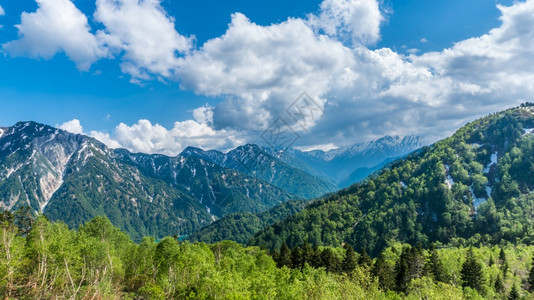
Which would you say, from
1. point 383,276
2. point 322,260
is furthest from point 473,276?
point 322,260

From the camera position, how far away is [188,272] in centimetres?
6506

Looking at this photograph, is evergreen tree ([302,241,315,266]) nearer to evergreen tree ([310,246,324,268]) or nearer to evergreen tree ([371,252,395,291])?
evergreen tree ([310,246,324,268])

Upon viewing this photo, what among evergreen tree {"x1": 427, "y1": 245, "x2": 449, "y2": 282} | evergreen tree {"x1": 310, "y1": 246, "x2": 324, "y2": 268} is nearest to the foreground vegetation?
evergreen tree {"x1": 427, "y1": 245, "x2": 449, "y2": 282}

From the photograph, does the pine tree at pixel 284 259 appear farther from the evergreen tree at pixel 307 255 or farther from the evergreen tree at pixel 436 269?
the evergreen tree at pixel 436 269

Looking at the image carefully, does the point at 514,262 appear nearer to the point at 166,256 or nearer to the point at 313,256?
the point at 313,256

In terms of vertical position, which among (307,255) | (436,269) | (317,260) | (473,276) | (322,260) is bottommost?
(473,276)

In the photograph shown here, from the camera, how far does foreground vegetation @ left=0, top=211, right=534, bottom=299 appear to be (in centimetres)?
4975

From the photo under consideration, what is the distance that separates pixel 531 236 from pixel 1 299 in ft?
767

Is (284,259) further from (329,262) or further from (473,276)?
(473,276)

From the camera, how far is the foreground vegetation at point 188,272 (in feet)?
163

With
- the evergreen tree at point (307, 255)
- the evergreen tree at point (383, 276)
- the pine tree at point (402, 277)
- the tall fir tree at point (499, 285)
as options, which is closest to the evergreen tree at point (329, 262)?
the evergreen tree at point (307, 255)

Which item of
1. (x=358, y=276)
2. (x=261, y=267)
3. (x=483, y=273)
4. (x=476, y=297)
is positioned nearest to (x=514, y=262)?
(x=483, y=273)

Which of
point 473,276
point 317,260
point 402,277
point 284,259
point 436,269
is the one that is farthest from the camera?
point 284,259

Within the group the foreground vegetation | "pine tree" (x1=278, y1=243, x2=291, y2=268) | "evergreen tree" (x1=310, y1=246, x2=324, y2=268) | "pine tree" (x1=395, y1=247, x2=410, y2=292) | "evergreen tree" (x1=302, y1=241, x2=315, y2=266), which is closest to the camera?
the foreground vegetation
